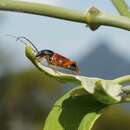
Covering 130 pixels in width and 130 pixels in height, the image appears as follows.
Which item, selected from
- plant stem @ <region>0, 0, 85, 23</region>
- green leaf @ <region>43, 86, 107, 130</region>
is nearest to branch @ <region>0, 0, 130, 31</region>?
plant stem @ <region>0, 0, 85, 23</region>

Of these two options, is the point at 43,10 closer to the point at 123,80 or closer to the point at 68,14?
the point at 68,14

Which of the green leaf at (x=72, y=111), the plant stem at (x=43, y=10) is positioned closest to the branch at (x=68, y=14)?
the plant stem at (x=43, y=10)

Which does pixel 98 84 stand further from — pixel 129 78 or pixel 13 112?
pixel 13 112

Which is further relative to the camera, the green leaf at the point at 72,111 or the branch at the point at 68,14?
the green leaf at the point at 72,111

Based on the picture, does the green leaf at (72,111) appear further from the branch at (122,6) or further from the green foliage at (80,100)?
the branch at (122,6)

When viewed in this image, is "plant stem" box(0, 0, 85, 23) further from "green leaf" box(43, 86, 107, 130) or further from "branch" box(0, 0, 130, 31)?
"green leaf" box(43, 86, 107, 130)

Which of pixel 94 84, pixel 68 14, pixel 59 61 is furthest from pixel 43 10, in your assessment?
pixel 59 61
